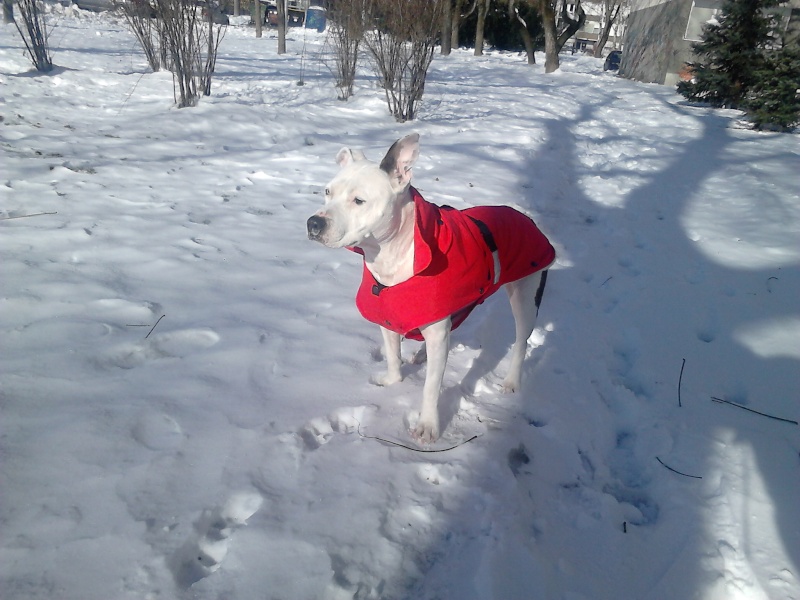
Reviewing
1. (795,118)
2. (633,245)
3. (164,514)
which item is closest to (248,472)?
(164,514)

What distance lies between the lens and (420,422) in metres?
2.50

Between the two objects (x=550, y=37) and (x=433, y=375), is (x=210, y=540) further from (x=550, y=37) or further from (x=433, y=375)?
(x=550, y=37)

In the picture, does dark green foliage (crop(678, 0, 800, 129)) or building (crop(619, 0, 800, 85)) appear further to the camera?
building (crop(619, 0, 800, 85))

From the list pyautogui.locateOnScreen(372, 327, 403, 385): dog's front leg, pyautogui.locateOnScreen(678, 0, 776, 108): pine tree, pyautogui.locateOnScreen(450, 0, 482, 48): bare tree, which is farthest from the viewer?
pyautogui.locateOnScreen(450, 0, 482, 48): bare tree

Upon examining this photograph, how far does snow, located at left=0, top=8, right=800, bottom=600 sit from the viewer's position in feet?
5.83

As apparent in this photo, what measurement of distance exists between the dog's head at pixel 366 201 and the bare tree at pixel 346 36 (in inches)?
338

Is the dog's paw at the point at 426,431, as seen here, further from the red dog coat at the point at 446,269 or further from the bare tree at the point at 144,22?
the bare tree at the point at 144,22

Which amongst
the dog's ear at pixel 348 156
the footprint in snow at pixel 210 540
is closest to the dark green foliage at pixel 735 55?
the dog's ear at pixel 348 156

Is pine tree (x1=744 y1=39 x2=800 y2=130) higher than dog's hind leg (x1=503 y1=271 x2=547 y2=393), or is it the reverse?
pine tree (x1=744 y1=39 x2=800 y2=130)

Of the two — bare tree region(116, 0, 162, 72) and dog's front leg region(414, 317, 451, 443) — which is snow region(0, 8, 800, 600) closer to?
dog's front leg region(414, 317, 451, 443)

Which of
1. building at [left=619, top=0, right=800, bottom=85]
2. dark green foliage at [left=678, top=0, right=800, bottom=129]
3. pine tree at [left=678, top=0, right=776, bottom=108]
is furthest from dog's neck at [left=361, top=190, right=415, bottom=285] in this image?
building at [left=619, top=0, right=800, bottom=85]

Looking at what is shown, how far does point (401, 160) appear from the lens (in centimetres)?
237

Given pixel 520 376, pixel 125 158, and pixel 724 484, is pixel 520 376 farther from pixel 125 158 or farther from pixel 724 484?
pixel 125 158

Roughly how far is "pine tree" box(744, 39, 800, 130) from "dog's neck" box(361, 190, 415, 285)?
1126 cm
